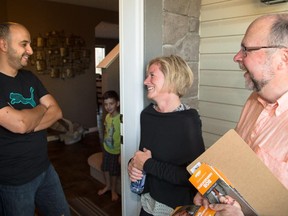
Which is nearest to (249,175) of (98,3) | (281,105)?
(281,105)

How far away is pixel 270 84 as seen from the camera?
91cm

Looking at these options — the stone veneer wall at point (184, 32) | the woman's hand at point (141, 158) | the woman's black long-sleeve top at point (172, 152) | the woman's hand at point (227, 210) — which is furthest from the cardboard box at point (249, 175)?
the stone veneer wall at point (184, 32)

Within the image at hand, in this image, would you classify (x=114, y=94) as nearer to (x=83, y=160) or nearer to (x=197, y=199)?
(x=83, y=160)

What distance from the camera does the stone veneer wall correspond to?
1.59 meters

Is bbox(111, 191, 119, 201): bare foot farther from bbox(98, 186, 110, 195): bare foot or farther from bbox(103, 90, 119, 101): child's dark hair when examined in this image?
bbox(103, 90, 119, 101): child's dark hair

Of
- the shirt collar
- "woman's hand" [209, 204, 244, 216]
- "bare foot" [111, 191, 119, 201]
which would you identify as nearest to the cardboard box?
"woman's hand" [209, 204, 244, 216]

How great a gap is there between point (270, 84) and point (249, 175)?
0.35 m

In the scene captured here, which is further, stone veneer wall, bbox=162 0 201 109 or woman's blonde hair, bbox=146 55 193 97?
stone veneer wall, bbox=162 0 201 109

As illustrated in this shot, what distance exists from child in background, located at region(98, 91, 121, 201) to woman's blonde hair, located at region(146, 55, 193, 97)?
141 cm

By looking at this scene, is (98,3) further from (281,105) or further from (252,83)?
(281,105)

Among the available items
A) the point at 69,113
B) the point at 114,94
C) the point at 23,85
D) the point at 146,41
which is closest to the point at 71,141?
the point at 69,113

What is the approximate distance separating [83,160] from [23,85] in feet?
8.52

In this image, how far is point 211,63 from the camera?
1.86m

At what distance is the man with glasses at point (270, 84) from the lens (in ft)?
2.73
